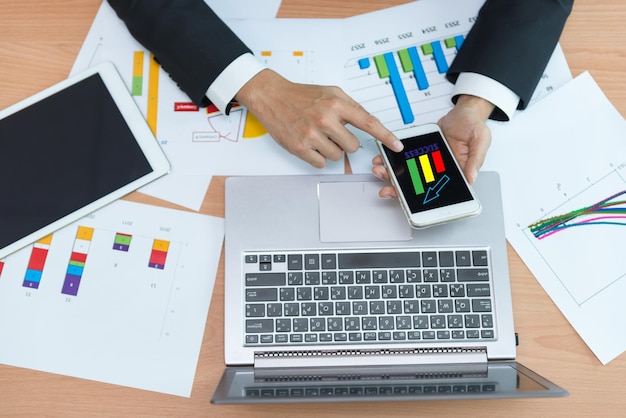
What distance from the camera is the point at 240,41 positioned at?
33.6 inches

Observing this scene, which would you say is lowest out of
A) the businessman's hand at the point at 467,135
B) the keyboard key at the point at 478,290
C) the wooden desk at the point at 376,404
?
the wooden desk at the point at 376,404

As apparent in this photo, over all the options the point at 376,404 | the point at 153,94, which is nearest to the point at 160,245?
the point at 153,94

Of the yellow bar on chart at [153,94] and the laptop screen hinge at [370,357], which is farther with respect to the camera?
the yellow bar on chart at [153,94]

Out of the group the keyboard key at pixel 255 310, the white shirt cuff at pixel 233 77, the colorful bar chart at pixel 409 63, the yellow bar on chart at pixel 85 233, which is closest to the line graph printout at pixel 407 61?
the colorful bar chart at pixel 409 63

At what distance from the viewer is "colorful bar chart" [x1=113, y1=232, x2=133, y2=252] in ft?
2.69

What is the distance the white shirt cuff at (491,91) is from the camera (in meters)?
0.84

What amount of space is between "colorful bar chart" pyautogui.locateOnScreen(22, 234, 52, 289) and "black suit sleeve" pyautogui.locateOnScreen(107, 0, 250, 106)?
28 cm

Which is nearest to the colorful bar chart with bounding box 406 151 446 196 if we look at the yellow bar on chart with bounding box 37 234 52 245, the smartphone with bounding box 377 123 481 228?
the smartphone with bounding box 377 123 481 228

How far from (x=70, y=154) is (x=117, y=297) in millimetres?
211

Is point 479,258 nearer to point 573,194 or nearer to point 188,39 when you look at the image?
point 573,194

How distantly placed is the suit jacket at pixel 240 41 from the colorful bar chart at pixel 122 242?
21cm

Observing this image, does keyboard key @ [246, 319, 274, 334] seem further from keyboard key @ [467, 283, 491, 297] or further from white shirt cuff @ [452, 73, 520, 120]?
white shirt cuff @ [452, 73, 520, 120]

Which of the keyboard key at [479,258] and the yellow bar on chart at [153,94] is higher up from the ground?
the yellow bar on chart at [153,94]

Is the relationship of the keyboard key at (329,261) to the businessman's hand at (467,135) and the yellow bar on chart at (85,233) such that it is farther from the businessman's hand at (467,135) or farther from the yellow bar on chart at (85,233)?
the yellow bar on chart at (85,233)
